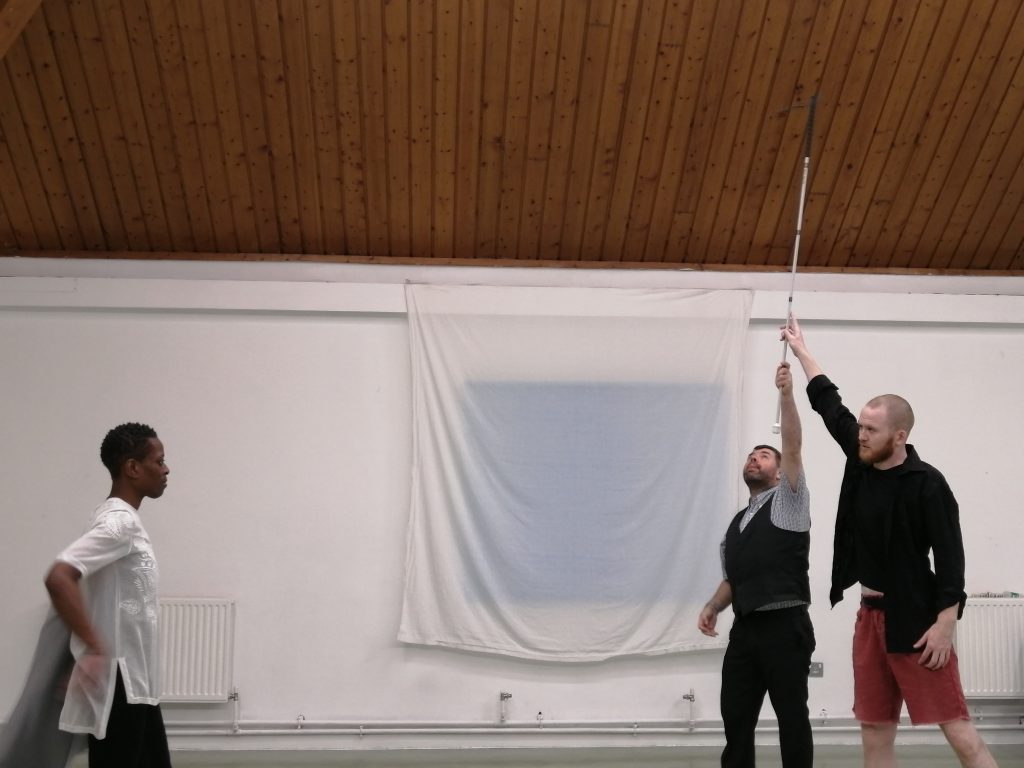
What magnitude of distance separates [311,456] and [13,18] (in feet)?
8.11

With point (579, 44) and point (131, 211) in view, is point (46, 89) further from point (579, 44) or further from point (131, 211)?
point (579, 44)

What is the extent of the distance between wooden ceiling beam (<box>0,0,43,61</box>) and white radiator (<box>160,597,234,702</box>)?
270 centimetres

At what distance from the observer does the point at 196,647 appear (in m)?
5.46

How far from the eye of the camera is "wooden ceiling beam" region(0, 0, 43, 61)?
14.4 ft

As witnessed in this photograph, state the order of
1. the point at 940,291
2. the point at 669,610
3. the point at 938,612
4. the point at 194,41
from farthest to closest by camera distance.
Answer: the point at 940,291
the point at 669,610
the point at 194,41
the point at 938,612

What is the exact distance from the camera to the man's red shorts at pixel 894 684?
3252 millimetres

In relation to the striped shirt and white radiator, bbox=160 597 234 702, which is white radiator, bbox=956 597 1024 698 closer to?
the striped shirt

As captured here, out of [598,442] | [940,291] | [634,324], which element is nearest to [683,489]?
[598,442]

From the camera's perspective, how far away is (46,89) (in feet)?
17.0

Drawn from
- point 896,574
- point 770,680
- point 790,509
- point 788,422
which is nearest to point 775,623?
point 770,680

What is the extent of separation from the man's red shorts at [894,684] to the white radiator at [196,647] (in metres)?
3.25

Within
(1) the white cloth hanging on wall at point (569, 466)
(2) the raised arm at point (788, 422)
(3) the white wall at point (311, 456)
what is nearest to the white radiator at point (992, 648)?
(3) the white wall at point (311, 456)

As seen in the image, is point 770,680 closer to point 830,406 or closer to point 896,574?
point 896,574

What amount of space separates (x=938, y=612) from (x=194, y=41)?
3.97 meters
